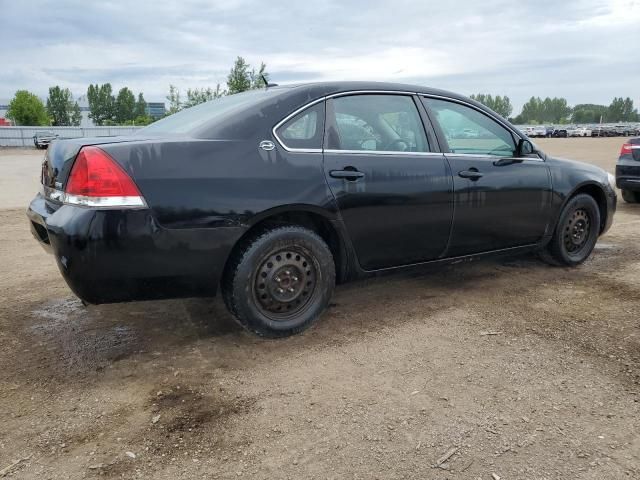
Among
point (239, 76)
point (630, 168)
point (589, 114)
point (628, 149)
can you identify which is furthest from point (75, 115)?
point (589, 114)

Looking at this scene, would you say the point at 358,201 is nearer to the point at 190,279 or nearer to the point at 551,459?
the point at 190,279

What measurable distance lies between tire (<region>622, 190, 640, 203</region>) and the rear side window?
25.7 feet

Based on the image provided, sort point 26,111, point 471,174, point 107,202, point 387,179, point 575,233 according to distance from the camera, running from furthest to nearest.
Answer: point 26,111 < point 575,233 < point 471,174 < point 387,179 < point 107,202

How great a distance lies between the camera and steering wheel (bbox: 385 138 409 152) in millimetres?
3615

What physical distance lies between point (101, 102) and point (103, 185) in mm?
102928

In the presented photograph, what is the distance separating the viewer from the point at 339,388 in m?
2.74

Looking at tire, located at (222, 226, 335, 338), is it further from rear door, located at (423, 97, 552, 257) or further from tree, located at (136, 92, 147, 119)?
tree, located at (136, 92, 147, 119)

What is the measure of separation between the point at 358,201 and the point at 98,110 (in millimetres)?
103538

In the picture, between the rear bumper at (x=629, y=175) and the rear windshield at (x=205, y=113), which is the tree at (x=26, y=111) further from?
the rear windshield at (x=205, y=113)

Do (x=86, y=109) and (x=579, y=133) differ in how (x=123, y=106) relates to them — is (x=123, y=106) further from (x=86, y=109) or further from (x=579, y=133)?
(x=579, y=133)

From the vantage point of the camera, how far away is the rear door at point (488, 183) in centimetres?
391

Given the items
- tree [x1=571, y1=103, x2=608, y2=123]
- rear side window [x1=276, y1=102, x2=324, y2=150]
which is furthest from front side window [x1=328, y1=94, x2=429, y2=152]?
tree [x1=571, y1=103, x2=608, y2=123]

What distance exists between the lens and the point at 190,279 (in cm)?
295

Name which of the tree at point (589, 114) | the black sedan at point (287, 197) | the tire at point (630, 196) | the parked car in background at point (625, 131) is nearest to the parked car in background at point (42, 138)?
the tire at point (630, 196)
